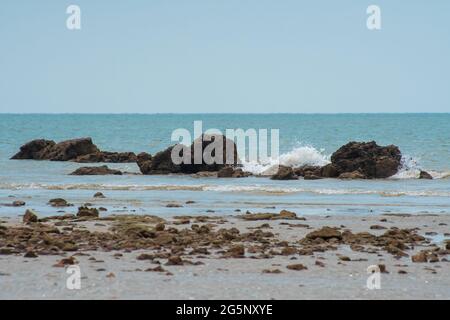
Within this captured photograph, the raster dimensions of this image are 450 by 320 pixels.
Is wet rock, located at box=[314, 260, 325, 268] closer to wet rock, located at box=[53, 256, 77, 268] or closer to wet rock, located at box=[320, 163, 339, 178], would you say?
wet rock, located at box=[53, 256, 77, 268]

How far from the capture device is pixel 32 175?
4812cm

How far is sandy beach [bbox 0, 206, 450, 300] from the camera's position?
46.3ft

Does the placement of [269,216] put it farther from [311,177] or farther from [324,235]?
[311,177]

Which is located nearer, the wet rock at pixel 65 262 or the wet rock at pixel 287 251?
the wet rock at pixel 65 262

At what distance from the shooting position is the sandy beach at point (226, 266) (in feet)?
46.3

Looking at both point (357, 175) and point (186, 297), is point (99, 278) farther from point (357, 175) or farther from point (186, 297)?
point (357, 175)

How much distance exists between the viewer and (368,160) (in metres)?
45.1

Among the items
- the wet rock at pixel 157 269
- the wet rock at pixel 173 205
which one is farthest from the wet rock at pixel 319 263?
the wet rock at pixel 173 205

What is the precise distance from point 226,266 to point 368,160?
2944 cm

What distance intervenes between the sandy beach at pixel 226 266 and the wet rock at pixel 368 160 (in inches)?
857

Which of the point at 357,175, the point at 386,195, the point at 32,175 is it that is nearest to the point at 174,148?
the point at 32,175

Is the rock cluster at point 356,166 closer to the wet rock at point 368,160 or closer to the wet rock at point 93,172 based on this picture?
the wet rock at point 368,160

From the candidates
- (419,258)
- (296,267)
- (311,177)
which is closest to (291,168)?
(311,177)

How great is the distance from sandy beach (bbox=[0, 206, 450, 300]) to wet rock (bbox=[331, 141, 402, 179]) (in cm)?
2176
